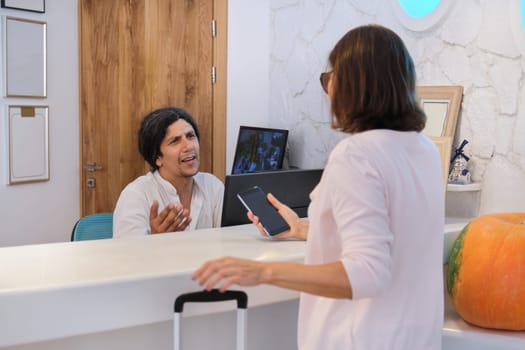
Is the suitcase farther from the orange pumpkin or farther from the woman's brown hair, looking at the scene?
the orange pumpkin

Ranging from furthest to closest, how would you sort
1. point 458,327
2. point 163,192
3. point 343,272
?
point 163,192 → point 458,327 → point 343,272

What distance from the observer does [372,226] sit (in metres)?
1.17

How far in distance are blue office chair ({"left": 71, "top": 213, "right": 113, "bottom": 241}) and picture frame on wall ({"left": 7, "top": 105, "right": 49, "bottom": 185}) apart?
5.51ft

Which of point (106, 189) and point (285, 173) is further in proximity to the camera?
point (106, 189)

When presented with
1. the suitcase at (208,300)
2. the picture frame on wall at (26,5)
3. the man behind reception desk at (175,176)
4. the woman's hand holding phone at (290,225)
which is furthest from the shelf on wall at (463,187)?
the picture frame on wall at (26,5)

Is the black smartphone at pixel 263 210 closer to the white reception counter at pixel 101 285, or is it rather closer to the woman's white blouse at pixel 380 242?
the white reception counter at pixel 101 285

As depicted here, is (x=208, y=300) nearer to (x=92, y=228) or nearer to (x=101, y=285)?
(x=101, y=285)

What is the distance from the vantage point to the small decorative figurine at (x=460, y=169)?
8.14ft

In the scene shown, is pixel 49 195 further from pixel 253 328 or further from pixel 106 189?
pixel 253 328

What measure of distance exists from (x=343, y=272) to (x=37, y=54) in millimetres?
3870

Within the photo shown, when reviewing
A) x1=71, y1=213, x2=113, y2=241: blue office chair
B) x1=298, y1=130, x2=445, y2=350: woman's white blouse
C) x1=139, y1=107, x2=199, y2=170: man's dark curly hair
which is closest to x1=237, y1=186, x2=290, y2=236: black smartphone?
x1=298, y1=130, x2=445, y2=350: woman's white blouse

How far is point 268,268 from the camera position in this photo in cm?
118

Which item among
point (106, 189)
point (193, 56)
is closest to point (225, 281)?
point (193, 56)

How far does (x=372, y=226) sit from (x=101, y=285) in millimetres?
669
